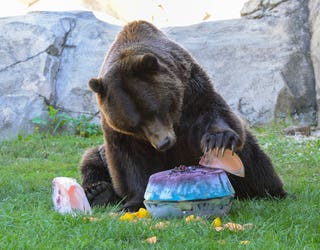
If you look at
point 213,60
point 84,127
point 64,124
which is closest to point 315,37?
point 213,60

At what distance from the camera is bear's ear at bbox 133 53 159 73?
4441mm

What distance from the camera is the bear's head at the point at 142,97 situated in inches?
174

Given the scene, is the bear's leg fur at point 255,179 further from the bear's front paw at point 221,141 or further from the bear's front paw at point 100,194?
the bear's front paw at point 100,194

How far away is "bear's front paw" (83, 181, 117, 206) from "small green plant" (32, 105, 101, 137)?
15.8 feet

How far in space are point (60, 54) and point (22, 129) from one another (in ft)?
5.95

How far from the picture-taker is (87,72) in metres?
11.2

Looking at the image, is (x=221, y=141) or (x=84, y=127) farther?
(x=84, y=127)

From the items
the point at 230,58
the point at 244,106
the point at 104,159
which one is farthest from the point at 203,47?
the point at 104,159

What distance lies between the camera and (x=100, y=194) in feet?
16.9

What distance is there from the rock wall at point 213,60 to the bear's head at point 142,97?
5945 millimetres

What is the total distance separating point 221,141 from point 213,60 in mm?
6942

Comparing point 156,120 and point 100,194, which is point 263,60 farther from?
point 156,120

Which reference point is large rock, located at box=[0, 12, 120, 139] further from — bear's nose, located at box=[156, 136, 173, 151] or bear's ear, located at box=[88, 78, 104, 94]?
bear's nose, located at box=[156, 136, 173, 151]

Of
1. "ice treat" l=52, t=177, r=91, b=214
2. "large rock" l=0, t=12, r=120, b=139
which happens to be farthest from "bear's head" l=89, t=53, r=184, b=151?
"large rock" l=0, t=12, r=120, b=139
